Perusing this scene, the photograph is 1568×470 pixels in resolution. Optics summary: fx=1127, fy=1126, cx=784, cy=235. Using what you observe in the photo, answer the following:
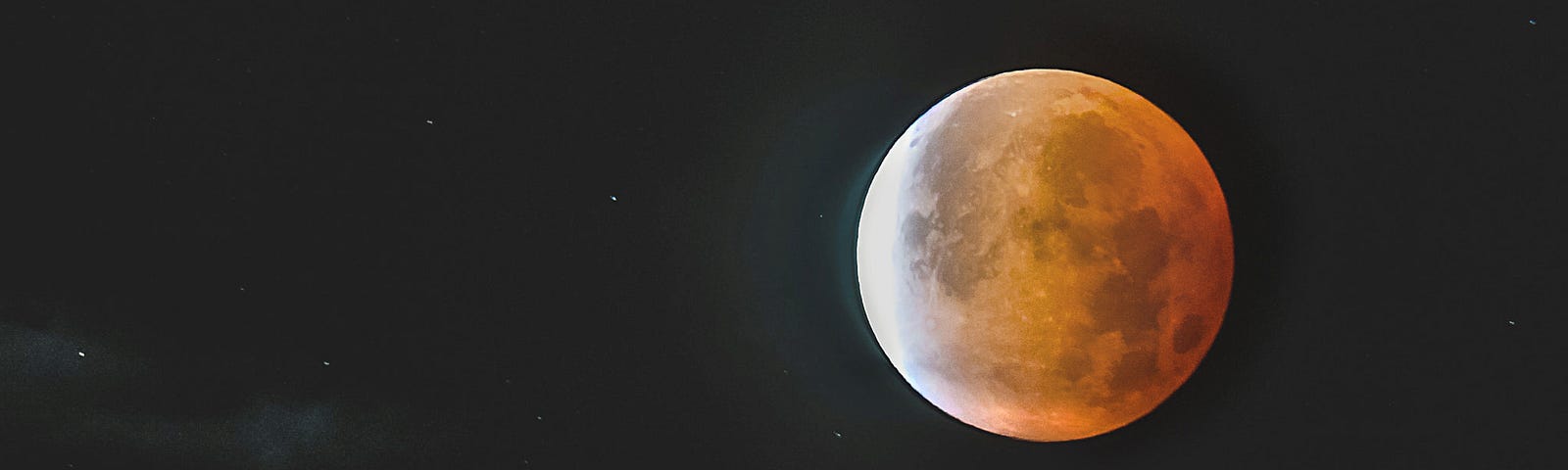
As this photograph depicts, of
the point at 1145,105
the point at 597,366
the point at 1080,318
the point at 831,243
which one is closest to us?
the point at 1080,318

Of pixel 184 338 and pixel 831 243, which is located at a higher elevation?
pixel 831 243

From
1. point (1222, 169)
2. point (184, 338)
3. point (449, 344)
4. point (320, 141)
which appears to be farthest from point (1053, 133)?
point (184, 338)

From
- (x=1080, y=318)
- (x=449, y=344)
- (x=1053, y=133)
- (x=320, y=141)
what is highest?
(x=1053, y=133)

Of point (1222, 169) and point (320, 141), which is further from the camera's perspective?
point (320, 141)

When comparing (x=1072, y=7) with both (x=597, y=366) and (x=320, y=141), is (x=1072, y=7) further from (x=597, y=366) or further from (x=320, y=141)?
(x=320, y=141)

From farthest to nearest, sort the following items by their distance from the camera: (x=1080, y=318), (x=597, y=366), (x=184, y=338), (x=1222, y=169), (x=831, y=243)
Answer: (x=184, y=338) < (x=597, y=366) < (x=831, y=243) < (x=1222, y=169) < (x=1080, y=318)

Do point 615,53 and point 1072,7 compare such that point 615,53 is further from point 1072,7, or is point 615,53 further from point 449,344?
point 1072,7

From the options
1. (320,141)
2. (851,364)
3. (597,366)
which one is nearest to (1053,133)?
(851,364)
